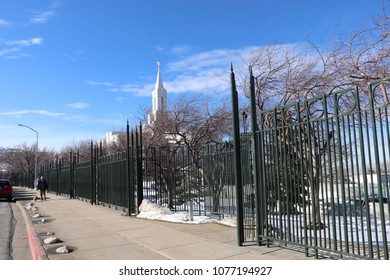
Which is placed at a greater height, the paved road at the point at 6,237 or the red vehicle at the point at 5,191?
the red vehicle at the point at 5,191

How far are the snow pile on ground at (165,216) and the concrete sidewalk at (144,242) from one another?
0.36 m

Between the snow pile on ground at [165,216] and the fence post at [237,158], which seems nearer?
the fence post at [237,158]

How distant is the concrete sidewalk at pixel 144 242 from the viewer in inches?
273

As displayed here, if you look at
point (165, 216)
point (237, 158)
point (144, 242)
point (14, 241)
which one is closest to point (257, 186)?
point (237, 158)

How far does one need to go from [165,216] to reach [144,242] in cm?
360

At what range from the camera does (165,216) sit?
11922mm

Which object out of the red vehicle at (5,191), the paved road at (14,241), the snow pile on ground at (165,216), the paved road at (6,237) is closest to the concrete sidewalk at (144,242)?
the paved road at (14,241)

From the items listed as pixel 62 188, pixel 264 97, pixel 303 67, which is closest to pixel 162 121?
pixel 264 97

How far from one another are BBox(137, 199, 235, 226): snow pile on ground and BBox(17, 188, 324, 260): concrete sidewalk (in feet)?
1.17

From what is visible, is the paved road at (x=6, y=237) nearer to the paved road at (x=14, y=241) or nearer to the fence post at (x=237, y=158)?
the paved road at (x=14, y=241)

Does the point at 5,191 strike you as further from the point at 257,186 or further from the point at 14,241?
the point at 257,186

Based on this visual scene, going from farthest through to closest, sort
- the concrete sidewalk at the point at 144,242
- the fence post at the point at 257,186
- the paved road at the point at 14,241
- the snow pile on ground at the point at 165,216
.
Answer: the snow pile on ground at the point at 165,216 → the paved road at the point at 14,241 → the fence post at the point at 257,186 → the concrete sidewalk at the point at 144,242
